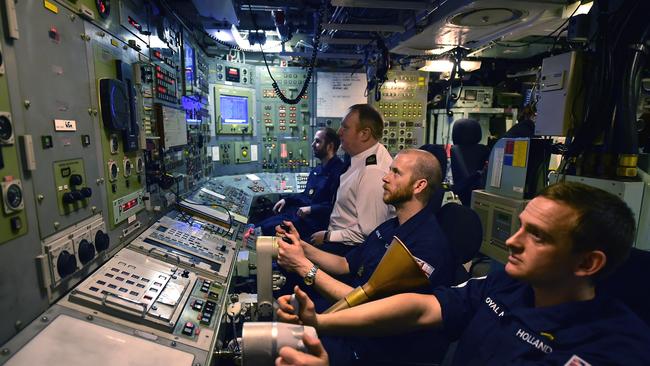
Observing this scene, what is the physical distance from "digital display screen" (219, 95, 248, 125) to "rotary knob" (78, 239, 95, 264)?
338 cm

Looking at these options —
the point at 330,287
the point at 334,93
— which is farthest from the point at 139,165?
the point at 334,93

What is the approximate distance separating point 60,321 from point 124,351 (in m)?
0.26

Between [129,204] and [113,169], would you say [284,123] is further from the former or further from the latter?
Result: [113,169]

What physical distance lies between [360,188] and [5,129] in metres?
1.78

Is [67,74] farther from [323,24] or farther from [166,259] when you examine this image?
[323,24]

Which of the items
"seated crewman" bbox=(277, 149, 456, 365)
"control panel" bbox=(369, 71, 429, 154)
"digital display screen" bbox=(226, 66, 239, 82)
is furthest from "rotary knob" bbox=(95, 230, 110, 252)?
"control panel" bbox=(369, 71, 429, 154)

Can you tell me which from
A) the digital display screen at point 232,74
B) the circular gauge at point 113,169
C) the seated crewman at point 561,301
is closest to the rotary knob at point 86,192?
the circular gauge at point 113,169

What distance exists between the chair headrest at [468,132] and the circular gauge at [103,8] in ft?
12.2

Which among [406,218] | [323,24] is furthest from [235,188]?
[406,218]

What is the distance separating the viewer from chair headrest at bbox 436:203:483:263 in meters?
1.61

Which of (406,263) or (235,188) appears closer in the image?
(406,263)

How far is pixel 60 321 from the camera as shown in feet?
3.96

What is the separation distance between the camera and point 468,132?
4.14 metres

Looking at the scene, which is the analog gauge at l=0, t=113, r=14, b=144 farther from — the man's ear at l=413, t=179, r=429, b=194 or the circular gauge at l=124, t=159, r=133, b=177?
the man's ear at l=413, t=179, r=429, b=194
